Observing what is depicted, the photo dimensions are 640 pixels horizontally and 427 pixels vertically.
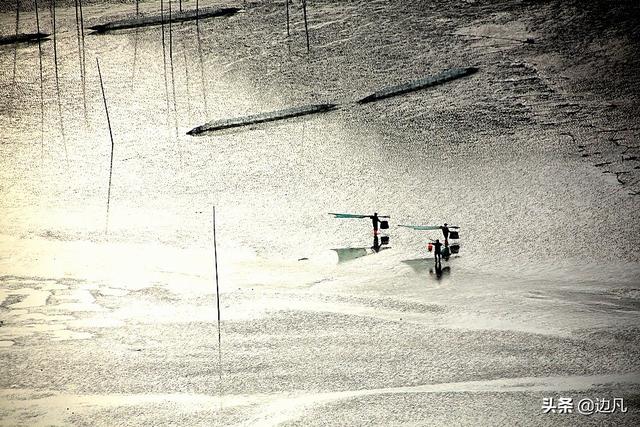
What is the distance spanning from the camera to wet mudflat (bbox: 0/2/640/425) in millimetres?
2656

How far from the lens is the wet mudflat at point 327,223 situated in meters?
2.66

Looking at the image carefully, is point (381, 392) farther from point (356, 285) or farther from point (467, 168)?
point (467, 168)

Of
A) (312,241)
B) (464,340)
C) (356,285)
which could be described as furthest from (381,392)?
(312,241)

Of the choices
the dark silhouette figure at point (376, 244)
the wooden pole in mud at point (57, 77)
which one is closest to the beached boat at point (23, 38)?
the wooden pole in mud at point (57, 77)

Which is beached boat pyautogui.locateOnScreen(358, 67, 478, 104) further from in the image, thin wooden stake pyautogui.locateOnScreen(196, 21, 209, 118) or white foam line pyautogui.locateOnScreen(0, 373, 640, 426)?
white foam line pyautogui.locateOnScreen(0, 373, 640, 426)

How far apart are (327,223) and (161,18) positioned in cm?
180

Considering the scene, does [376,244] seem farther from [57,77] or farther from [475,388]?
[57,77]

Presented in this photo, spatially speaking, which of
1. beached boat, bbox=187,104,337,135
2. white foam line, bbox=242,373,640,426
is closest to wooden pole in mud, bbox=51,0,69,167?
beached boat, bbox=187,104,337,135

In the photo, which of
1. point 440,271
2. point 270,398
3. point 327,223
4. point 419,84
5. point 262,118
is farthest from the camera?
point 419,84

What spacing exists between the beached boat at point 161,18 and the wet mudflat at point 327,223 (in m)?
0.09

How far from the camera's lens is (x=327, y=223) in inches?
131

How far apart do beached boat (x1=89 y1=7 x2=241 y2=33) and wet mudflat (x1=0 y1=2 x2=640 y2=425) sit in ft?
0.30

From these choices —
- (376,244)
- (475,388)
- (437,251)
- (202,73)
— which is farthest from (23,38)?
(475,388)

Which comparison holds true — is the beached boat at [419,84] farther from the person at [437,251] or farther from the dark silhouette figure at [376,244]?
the person at [437,251]
